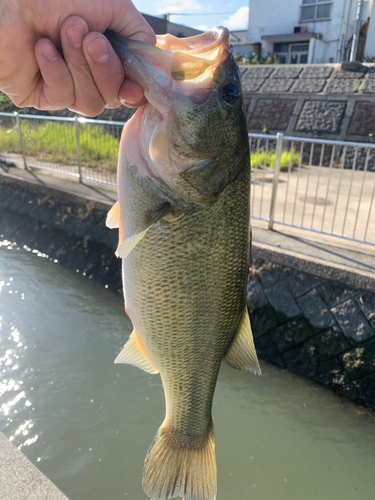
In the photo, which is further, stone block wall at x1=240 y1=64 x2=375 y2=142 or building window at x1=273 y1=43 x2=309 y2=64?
building window at x1=273 y1=43 x2=309 y2=64

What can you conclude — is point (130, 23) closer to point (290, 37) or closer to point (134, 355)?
point (134, 355)

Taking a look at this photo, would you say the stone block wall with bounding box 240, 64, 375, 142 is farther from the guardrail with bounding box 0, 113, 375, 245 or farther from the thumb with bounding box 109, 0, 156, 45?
the thumb with bounding box 109, 0, 156, 45

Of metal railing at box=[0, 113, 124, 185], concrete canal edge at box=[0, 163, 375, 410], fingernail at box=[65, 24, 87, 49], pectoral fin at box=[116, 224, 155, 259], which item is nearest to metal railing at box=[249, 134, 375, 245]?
concrete canal edge at box=[0, 163, 375, 410]

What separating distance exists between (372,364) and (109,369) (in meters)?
2.72

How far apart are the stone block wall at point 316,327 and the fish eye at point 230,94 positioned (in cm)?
327

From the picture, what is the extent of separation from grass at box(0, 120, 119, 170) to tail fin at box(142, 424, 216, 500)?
6423mm

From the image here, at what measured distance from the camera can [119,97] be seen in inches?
58.0

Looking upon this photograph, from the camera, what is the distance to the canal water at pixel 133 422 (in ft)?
10.6

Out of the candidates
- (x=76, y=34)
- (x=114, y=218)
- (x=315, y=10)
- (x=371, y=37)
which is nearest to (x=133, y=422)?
(x=114, y=218)

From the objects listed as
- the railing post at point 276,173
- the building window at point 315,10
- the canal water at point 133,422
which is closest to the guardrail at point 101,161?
the railing post at point 276,173

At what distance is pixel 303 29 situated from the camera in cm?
2445

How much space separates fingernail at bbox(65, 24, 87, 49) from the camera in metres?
1.32

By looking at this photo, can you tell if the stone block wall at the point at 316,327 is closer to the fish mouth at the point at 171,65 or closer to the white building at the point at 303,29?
the fish mouth at the point at 171,65

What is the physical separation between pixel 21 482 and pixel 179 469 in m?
1.07
